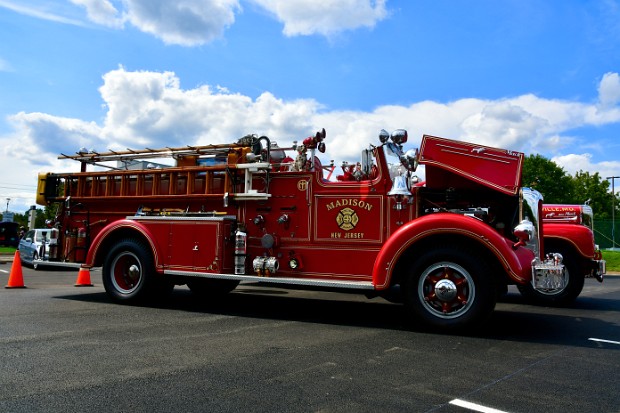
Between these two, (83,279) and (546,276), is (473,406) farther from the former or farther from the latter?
(83,279)

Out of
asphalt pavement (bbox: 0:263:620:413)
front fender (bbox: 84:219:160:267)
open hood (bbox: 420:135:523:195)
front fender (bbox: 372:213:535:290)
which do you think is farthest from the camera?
front fender (bbox: 84:219:160:267)

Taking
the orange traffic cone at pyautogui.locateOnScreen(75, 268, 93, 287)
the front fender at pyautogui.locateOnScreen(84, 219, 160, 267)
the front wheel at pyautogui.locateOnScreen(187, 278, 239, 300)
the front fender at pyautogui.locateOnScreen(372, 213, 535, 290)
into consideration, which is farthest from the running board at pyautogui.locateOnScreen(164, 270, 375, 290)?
the orange traffic cone at pyautogui.locateOnScreen(75, 268, 93, 287)

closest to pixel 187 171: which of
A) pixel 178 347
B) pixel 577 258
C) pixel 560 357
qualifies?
pixel 178 347

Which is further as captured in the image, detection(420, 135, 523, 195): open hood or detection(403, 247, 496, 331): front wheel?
detection(420, 135, 523, 195): open hood

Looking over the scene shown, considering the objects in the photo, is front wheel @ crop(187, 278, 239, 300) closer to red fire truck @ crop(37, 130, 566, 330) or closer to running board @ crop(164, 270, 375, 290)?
red fire truck @ crop(37, 130, 566, 330)

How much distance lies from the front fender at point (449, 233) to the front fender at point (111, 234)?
3.81 metres

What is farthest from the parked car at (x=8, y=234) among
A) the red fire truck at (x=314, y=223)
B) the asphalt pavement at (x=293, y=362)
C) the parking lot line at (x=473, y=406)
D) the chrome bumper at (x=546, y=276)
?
the parking lot line at (x=473, y=406)

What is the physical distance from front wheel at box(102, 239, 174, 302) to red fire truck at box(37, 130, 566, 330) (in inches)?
0.7

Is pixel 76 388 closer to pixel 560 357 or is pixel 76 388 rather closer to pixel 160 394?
pixel 160 394

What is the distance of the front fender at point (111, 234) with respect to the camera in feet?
25.5

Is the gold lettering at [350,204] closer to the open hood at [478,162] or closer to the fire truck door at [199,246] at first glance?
the open hood at [478,162]

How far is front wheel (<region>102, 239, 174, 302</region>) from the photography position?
765 cm

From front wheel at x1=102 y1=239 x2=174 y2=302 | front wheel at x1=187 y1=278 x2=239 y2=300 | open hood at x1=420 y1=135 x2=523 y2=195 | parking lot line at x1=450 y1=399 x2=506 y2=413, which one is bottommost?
parking lot line at x1=450 y1=399 x2=506 y2=413

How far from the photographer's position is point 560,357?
15.3ft
